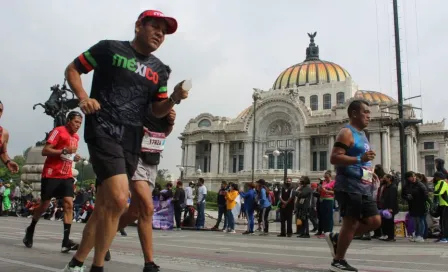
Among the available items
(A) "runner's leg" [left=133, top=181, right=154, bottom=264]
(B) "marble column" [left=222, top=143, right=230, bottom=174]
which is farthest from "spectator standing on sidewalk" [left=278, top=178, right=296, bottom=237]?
(B) "marble column" [left=222, top=143, right=230, bottom=174]

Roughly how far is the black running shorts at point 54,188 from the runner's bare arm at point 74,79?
308 cm

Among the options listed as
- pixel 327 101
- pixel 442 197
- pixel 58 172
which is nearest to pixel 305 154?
pixel 327 101

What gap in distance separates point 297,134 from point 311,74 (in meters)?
16.1

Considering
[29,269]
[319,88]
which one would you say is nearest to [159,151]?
[29,269]

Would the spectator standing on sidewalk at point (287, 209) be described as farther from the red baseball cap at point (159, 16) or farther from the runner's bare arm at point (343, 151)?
the red baseball cap at point (159, 16)

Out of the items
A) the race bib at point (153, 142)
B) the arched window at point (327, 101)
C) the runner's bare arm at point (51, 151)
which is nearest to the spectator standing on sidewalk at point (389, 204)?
the runner's bare arm at point (51, 151)

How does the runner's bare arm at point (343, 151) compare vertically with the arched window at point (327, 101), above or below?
below

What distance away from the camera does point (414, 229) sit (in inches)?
450

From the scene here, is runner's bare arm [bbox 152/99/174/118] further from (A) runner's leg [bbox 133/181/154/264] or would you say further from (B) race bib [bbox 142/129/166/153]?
(A) runner's leg [bbox 133/181/154/264]

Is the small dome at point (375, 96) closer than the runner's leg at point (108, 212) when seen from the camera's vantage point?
No

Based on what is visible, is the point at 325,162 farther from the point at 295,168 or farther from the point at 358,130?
the point at 358,130

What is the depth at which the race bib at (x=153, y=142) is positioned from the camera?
13.2ft

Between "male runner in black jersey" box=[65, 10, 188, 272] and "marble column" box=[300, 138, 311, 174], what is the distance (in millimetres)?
55139

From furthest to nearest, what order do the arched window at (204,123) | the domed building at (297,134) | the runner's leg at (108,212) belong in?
1. the arched window at (204,123)
2. the domed building at (297,134)
3. the runner's leg at (108,212)
